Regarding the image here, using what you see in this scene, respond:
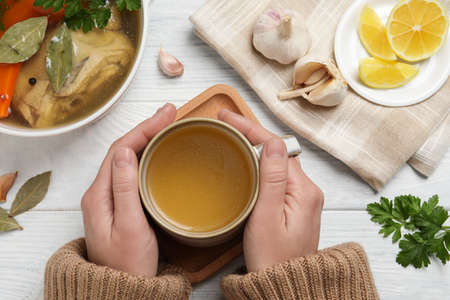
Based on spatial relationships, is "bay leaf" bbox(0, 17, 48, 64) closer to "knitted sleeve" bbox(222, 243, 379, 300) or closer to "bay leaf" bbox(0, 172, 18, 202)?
"bay leaf" bbox(0, 172, 18, 202)

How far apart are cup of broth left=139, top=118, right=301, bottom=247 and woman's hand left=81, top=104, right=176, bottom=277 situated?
38 mm

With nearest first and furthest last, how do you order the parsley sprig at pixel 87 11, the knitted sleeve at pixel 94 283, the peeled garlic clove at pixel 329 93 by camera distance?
the knitted sleeve at pixel 94 283, the parsley sprig at pixel 87 11, the peeled garlic clove at pixel 329 93

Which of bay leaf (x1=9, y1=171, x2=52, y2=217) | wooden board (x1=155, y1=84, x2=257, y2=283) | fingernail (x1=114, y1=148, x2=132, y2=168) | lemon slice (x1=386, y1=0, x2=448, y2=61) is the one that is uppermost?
lemon slice (x1=386, y1=0, x2=448, y2=61)

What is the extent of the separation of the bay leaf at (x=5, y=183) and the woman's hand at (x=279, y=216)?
0.68 meters

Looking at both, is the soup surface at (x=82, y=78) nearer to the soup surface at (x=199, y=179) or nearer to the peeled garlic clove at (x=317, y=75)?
the soup surface at (x=199, y=179)

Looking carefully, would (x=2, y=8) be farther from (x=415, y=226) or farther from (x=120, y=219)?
(x=415, y=226)

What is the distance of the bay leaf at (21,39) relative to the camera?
3.01 feet

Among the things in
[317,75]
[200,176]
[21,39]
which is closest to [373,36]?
[317,75]

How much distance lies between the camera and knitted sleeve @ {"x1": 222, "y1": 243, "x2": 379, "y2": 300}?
0.81m

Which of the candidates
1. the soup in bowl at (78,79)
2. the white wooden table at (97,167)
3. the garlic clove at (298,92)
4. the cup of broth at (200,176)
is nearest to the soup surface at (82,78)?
the soup in bowl at (78,79)

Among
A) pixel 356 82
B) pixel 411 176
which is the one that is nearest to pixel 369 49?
pixel 356 82

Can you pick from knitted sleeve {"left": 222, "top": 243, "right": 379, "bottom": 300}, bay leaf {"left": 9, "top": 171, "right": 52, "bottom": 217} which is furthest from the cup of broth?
bay leaf {"left": 9, "top": 171, "right": 52, "bottom": 217}

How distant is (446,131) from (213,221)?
730 mm

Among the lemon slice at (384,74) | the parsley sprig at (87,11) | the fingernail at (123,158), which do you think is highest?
the parsley sprig at (87,11)
